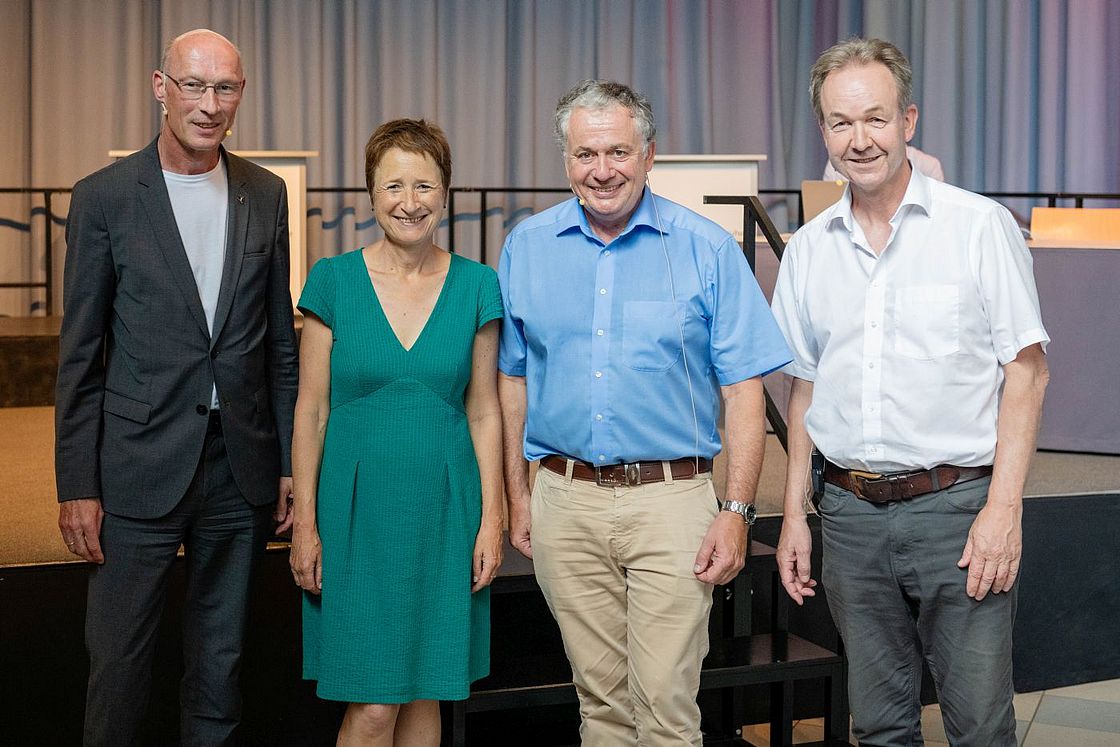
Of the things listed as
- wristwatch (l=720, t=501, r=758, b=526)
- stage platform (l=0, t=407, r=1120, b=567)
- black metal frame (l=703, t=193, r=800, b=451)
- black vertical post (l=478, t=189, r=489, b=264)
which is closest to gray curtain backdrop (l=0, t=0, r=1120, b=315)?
black vertical post (l=478, t=189, r=489, b=264)

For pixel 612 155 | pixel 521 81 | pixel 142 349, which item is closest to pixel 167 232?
pixel 142 349

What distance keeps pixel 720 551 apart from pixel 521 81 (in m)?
7.28

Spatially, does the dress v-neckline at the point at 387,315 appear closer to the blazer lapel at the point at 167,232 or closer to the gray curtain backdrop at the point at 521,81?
the blazer lapel at the point at 167,232

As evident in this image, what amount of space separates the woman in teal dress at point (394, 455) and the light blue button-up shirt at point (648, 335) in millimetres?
167

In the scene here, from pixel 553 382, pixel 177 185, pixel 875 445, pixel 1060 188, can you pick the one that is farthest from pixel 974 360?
pixel 1060 188

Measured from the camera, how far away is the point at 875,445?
6.95 feet

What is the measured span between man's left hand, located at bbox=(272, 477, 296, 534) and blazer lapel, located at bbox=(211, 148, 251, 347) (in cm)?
33

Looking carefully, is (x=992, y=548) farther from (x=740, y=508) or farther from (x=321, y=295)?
(x=321, y=295)

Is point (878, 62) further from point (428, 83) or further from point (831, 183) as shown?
point (428, 83)

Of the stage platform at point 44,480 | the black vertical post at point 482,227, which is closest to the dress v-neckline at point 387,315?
the stage platform at point 44,480

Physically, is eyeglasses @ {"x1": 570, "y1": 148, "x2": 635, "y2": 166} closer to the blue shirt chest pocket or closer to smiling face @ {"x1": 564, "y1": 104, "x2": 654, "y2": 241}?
smiling face @ {"x1": 564, "y1": 104, "x2": 654, "y2": 241}

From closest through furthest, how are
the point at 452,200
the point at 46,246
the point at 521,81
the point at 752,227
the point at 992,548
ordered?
the point at 992,548 → the point at 752,227 → the point at 46,246 → the point at 452,200 → the point at 521,81

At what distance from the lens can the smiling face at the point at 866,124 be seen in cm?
205

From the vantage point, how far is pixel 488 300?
2.32 metres
